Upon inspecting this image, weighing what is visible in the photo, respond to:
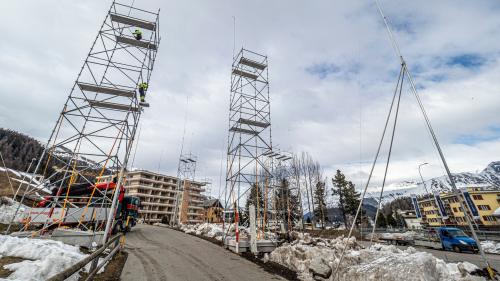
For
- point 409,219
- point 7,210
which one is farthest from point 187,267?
point 409,219

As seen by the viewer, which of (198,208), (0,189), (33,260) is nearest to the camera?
(33,260)

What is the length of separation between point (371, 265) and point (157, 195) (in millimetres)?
70808

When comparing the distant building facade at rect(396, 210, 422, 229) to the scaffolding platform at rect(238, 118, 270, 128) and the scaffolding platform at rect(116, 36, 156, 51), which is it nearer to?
the scaffolding platform at rect(238, 118, 270, 128)

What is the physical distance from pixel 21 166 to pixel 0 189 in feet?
179

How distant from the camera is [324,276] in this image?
7.68 m

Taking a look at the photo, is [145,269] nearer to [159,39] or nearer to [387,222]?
[159,39]

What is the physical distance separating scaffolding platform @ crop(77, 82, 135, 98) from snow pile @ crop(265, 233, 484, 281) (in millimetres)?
9888

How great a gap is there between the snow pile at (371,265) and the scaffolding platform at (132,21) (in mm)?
13467

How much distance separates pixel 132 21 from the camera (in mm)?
11922

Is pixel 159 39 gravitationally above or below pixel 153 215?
above

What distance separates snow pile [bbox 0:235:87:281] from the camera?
458 cm

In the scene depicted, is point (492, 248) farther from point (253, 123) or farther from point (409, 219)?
point (409, 219)

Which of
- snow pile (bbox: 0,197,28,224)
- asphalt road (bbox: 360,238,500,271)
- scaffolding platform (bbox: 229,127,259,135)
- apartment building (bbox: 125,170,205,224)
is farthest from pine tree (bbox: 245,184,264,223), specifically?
apartment building (bbox: 125,170,205,224)

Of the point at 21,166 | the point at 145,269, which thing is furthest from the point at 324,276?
the point at 21,166
